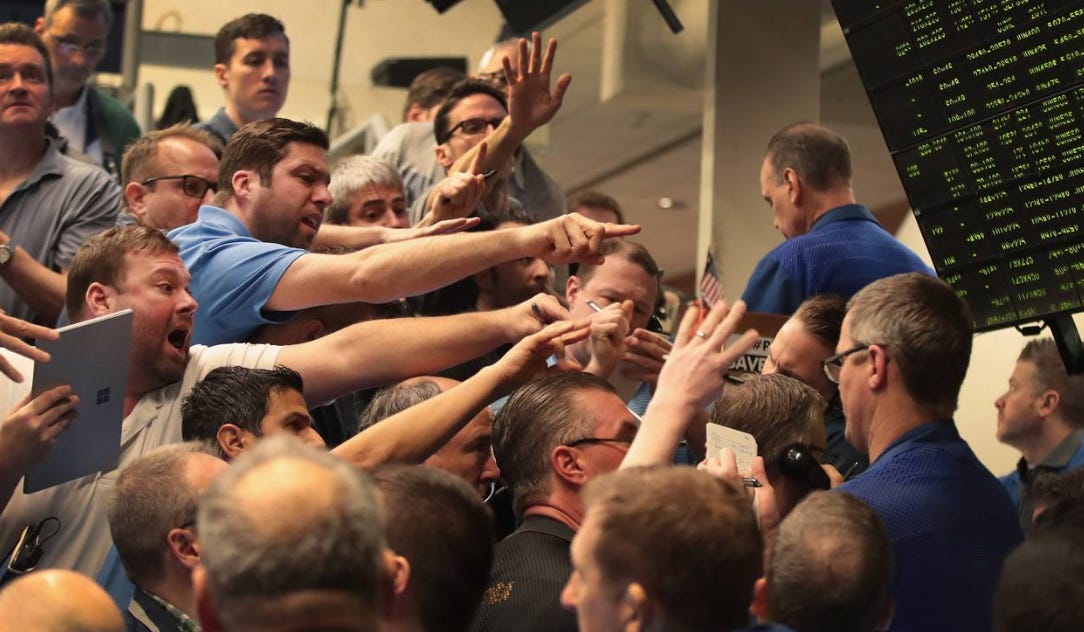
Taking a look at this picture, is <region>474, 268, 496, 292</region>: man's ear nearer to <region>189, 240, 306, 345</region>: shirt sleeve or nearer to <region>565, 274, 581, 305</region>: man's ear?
<region>565, 274, 581, 305</region>: man's ear

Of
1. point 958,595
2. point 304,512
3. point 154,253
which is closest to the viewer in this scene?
point 304,512

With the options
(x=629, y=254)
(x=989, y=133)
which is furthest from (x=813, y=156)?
(x=989, y=133)

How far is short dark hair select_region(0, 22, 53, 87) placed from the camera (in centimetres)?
538

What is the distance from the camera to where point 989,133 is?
14.4 ft

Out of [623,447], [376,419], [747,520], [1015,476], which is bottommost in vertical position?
[1015,476]

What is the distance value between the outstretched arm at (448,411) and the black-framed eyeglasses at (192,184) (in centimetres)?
189

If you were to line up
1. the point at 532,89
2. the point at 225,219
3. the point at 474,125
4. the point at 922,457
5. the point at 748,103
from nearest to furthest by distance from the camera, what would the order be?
the point at 922,457 < the point at 225,219 < the point at 532,89 < the point at 474,125 < the point at 748,103

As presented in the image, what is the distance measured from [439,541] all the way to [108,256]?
1.74 metres

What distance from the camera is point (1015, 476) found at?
253 inches

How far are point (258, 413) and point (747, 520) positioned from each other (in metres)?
1.52

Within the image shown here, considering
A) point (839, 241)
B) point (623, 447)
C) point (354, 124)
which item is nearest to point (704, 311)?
point (623, 447)

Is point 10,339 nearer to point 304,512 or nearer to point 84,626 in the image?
point 84,626

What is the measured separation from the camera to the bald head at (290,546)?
1.86 m

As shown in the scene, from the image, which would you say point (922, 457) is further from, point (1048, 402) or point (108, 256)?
point (1048, 402)
